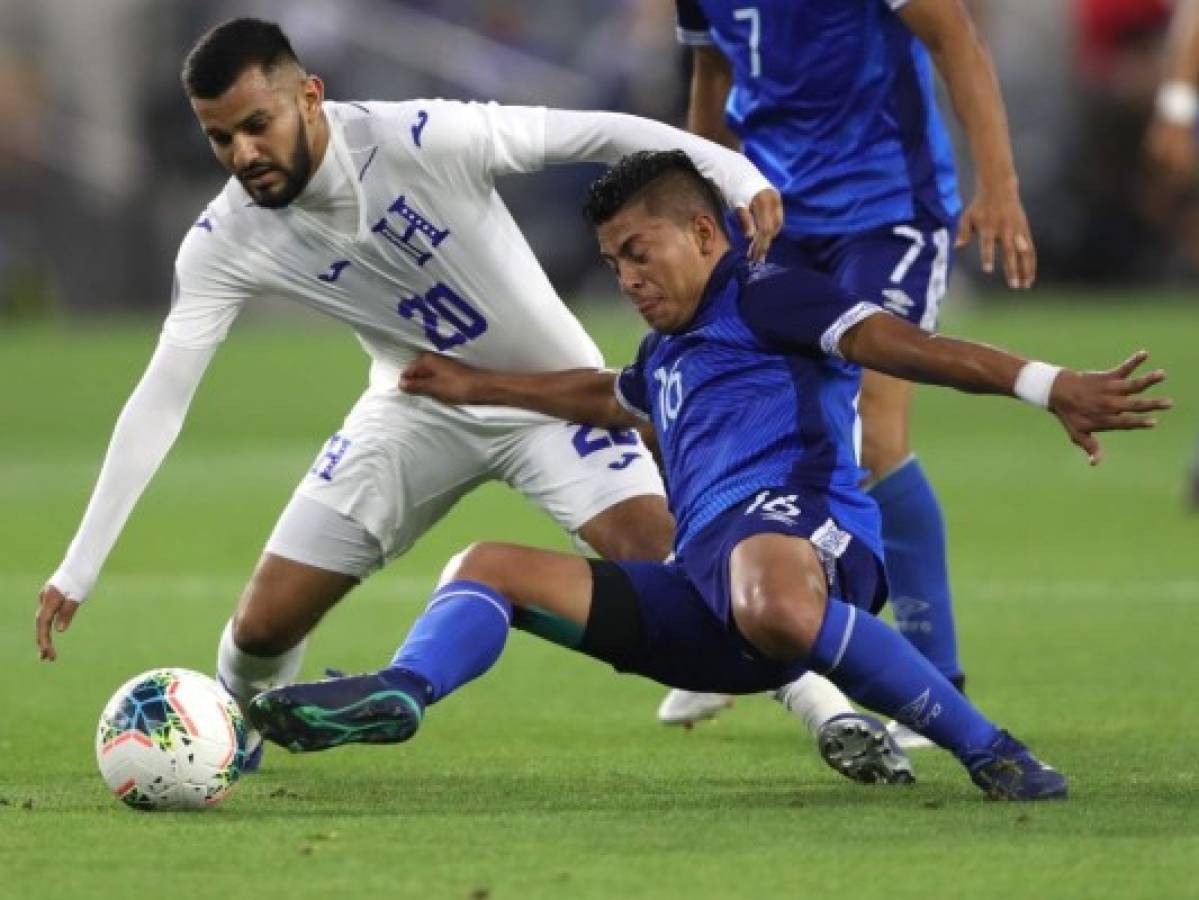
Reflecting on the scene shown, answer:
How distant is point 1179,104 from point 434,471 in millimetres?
4656

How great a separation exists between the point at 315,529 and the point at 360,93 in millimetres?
17880

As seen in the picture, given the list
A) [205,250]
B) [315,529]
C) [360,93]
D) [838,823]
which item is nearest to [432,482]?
[315,529]

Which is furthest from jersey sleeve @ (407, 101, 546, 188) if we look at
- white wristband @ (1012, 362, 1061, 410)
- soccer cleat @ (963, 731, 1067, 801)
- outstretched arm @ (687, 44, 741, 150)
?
soccer cleat @ (963, 731, 1067, 801)

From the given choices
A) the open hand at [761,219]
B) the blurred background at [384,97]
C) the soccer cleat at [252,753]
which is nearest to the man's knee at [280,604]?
the soccer cleat at [252,753]

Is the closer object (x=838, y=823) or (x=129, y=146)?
(x=838, y=823)

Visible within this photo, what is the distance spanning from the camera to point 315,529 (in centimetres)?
684

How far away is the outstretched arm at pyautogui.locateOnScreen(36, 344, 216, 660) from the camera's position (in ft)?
20.7

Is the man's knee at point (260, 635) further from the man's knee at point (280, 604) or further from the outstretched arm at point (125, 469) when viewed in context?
the outstretched arm at point (125, 469)

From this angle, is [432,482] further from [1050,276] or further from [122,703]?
[1050,276]

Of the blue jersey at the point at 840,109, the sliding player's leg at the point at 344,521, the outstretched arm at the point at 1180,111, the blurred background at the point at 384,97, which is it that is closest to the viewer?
the sliding player's leg at the point at 344,521

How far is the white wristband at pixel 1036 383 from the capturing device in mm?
5492

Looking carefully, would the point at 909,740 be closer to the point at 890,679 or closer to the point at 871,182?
the point at 890,679

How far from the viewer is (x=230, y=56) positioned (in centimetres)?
625

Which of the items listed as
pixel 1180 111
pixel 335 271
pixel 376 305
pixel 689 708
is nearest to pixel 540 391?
pixel 376 305
